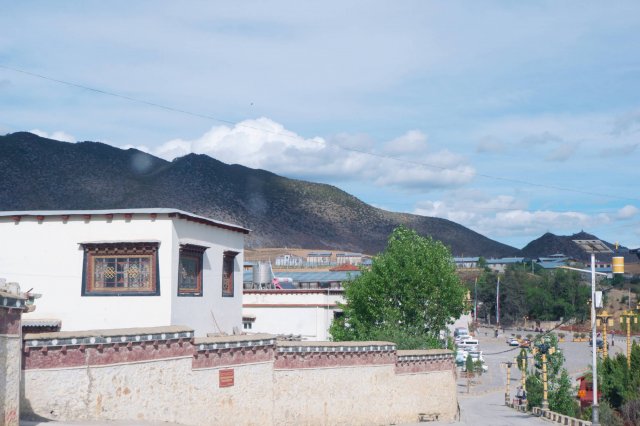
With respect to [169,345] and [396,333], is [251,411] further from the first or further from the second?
[396,333]

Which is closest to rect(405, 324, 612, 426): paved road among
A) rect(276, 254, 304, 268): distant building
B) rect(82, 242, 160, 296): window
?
rect(82, 242, 160, 296): window

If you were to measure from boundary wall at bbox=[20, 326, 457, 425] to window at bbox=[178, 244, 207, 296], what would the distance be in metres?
4.25

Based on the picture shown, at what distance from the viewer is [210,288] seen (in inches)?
1240

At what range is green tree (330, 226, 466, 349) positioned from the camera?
48469 mm

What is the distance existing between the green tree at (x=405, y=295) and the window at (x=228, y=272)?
15360mm

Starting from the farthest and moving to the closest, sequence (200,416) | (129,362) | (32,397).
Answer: (200,416)
(129,362)
(32,397)

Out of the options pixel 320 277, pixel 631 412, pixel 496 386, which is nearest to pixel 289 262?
pixel 320 277

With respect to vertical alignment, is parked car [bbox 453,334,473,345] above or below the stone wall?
below

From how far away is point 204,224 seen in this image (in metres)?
31.2

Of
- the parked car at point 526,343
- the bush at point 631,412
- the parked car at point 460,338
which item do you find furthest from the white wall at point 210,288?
the parked car at point 460,338

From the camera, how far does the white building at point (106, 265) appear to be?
28.0 m

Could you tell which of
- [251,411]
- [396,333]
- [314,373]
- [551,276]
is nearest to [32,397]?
[251,411]

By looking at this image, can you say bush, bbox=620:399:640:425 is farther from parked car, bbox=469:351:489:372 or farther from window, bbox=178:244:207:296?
window, bbox=178:244:207:296

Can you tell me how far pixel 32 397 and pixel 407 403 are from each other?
17725 mm
